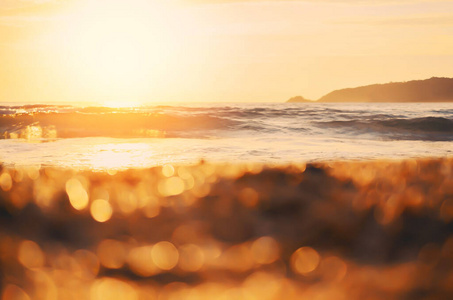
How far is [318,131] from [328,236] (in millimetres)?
8903

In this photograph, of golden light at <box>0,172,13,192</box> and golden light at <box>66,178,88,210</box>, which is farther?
golden light at <box>0,172,13,192</box>

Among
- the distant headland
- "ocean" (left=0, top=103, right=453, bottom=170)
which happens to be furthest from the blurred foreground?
the distant headland

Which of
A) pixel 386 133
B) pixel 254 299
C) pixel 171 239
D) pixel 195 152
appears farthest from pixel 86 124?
pixel 254 299

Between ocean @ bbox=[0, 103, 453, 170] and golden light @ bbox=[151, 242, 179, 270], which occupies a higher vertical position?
ocean @ bbox=[0, 103, 453, 170]

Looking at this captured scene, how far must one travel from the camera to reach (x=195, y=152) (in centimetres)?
628

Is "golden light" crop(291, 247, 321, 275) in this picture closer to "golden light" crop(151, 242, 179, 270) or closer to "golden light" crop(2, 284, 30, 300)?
"golden light" crop(151, 242, 179, 270)

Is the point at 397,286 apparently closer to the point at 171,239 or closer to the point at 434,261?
the point at 434,261

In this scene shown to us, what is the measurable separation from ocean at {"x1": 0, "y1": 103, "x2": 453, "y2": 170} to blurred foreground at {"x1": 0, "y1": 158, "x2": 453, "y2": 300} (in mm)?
2049

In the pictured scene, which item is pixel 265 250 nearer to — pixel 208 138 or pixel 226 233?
pixel 226 233

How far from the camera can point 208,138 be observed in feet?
30.1

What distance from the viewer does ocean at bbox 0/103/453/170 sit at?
5.60 metres

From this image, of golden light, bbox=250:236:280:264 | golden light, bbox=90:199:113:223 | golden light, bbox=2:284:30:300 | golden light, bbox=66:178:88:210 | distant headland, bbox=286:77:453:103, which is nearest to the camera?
golden light, bbox=2:284:30:300

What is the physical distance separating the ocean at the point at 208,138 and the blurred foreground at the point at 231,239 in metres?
2.05

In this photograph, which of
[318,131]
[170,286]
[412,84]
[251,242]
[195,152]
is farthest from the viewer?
[412,84]
